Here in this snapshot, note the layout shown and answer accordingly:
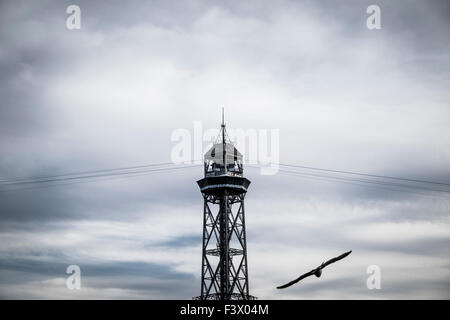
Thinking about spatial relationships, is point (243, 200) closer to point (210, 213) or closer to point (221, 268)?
point (210, 213)

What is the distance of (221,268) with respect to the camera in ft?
343

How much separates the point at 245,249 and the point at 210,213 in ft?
32.2
